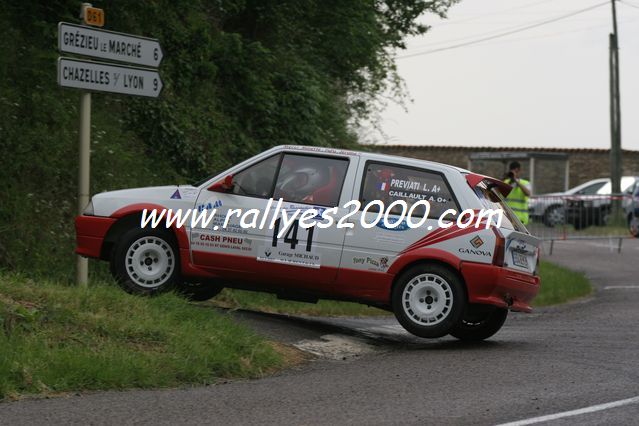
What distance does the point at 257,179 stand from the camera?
11.8 meters

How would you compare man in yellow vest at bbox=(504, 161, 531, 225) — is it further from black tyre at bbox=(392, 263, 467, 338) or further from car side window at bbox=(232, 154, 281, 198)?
black tyre at bbox=(392, 263, 467, 338)

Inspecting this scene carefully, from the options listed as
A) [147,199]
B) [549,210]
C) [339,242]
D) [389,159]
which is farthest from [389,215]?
[549,210]

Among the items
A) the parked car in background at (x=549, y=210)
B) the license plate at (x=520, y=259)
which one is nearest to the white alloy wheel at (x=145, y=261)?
the license plate at (x=520, y=259)

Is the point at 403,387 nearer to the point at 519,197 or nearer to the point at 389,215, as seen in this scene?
the point at 389,215

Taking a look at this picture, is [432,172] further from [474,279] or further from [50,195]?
[50,195]

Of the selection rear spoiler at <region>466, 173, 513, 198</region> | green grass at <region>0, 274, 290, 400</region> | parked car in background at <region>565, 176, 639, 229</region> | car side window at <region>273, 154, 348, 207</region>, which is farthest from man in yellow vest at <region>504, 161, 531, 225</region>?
green grass at <region>0, 274, 290, 400</region>

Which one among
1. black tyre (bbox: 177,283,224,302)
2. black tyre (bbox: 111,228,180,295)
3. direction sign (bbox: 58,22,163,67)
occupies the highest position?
direction sign (bbox: 58,22,163,67)

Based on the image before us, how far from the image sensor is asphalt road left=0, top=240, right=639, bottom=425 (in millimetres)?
7320

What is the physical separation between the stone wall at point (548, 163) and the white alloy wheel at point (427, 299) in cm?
3320

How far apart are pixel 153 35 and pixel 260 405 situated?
12.4 metres

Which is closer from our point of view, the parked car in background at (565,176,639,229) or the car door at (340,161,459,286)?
the car door at (340,161,459,286)

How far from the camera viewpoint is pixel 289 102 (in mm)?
20859

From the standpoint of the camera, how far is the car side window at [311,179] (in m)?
11.6

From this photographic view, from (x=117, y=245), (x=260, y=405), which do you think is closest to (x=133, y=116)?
(x=117, y=245)
